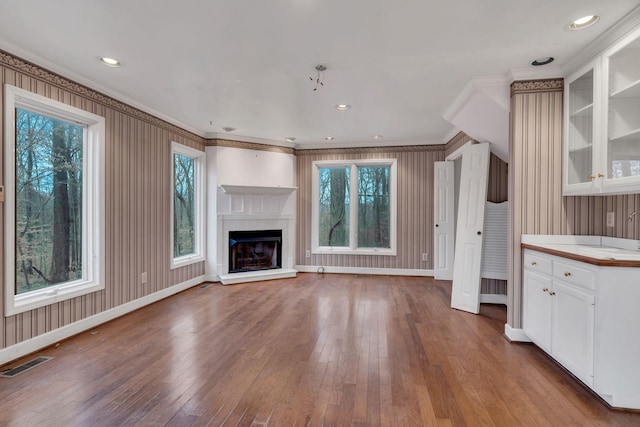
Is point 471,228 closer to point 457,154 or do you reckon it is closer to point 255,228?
point 457,154

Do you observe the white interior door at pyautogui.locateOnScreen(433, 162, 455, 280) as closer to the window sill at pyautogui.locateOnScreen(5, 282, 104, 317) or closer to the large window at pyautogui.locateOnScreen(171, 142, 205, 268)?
Result: the large window at pyautogui.locateOnScreen(171, 142, 205, 268)

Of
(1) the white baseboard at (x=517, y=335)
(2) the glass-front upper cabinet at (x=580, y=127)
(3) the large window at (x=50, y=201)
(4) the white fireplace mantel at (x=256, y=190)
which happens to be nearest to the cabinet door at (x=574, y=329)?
(1) the white baseboard at (x=517, y=335)

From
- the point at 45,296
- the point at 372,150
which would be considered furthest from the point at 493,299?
the point at 45,296

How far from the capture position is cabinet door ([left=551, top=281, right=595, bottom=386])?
2037 millimetres

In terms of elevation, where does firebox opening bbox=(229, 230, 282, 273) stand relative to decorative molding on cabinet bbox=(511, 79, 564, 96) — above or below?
below

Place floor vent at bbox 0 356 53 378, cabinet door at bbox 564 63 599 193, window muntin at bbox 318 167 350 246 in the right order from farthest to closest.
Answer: window muntin at bbox 318 167 350 246 → cabinet door at bbox 564 63 599 193 → floor vent at bbox 0 356 53 378

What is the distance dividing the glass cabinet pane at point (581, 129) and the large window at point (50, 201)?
14.9 ft

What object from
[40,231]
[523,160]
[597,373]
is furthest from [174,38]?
[597,373]

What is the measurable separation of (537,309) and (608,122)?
1.55m

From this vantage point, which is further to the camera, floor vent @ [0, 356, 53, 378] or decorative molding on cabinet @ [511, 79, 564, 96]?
decorative molding on cabinet @ [511, 79, 564, 96]

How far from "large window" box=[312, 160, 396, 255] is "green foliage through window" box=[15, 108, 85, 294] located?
12.3 feet

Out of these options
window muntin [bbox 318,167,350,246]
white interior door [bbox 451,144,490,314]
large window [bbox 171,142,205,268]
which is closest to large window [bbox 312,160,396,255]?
window muntin [bbox 318,167,350,246]

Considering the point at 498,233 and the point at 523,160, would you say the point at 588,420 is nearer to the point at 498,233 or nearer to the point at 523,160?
the point at 523,160

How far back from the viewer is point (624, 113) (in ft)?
7.29
